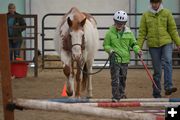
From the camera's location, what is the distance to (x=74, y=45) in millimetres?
8625

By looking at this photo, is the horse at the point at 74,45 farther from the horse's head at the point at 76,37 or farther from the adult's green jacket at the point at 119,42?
the adult's green jacket at the point at 119,42

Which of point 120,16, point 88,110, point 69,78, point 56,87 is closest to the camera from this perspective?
point 88,110

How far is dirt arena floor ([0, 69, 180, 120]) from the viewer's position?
26.3 ft

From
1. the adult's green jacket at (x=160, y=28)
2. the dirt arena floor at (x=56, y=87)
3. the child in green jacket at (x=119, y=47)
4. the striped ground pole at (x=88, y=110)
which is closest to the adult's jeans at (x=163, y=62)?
the adult's green jacket at (x=160, y=28)

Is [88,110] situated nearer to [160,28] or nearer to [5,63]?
[5,63]

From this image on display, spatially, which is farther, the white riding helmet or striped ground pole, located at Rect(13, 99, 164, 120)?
the white riding helmet

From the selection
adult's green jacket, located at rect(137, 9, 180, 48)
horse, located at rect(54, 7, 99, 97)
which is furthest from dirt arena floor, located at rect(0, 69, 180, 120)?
adult's green jacket, located at rect(137, 9, 180, 48)

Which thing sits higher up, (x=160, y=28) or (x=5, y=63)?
(x=160, y=28)

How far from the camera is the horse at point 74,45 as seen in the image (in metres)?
8.73

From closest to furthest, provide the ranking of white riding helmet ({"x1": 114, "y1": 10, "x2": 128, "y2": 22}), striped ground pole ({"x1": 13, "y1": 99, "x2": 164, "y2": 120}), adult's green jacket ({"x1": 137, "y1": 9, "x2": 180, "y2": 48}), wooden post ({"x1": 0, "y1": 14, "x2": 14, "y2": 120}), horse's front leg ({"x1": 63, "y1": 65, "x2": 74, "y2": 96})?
striped ground pole ({"x1": 13, "y1": 99, "x2": 164, "y2": 120}), wooden post ({"x1": 0, "y1": 14, "x2": 14, "y2": 120}), white riding helmet ({"x1": 114, "y1": 10, "x2": 128, "y2": 22}), horse's front leg ({"x1": 63, "y1": 65, "x2": 74, "y2": 96}), adult's green jacket ({"x1": 137, "y1": 9, "x2": 180, "y2": 48})

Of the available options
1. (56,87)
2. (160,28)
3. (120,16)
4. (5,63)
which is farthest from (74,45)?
(56,87)

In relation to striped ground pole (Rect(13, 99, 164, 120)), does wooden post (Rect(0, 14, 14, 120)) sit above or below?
above

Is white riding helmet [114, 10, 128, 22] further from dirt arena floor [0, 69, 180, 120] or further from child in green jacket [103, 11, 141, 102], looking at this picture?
dirt arena floor [0, 69, 180, 120]

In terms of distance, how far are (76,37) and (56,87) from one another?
3.50m
